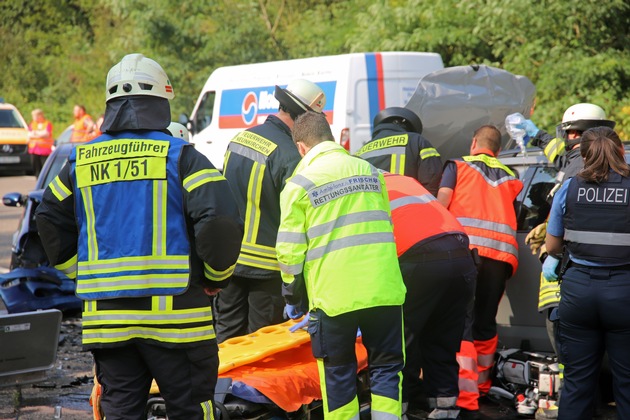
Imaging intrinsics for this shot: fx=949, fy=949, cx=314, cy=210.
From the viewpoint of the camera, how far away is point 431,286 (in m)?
5.26

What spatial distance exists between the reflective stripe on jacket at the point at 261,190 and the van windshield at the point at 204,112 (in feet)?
37.6

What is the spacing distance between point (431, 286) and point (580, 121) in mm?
1687

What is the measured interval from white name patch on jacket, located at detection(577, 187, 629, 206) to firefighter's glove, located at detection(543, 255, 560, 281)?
1.74 ft

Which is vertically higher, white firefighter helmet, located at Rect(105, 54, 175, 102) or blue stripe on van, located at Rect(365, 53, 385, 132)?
white firefighter helmet, located at Rect(105, 54, 175, 102)

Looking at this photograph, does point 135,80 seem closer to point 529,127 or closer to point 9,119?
point 529,127

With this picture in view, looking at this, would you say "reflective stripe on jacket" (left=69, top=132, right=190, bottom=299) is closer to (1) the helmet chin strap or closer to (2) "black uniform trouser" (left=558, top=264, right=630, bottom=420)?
(2) "black uniform trouser" (left=558, top=264, right=630, bottom=420)

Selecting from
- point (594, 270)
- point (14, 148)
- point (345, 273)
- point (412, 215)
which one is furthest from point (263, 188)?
point (14, 148)

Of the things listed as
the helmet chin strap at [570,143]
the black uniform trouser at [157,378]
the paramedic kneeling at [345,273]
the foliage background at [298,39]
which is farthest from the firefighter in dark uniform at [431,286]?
the foliage background at [298,39]

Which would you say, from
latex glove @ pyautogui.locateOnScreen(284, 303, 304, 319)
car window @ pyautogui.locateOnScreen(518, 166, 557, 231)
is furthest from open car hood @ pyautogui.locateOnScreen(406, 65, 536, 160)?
latex glove @ pyautogui.locateOnScreen(284, 303, 304, 319)

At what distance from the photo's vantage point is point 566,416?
5.17 m

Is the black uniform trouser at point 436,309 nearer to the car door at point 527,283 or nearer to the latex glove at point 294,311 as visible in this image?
the latex glove at point 294,311

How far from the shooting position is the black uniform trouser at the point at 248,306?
6.00 meters

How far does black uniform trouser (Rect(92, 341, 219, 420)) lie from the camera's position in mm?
3930

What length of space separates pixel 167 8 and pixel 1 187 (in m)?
6.67
